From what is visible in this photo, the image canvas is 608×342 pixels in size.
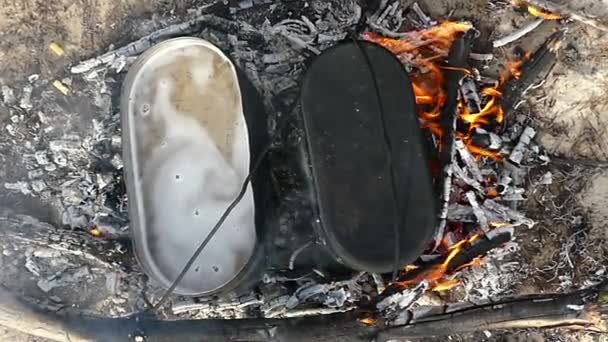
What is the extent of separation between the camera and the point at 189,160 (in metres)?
3.55

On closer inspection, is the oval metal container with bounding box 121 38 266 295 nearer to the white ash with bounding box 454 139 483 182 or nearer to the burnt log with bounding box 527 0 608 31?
the white ash with bounding box 454 139 483 182

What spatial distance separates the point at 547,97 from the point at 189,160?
6.02 feet

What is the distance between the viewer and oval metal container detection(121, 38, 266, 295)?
11.4ft

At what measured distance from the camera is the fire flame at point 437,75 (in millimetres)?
3562

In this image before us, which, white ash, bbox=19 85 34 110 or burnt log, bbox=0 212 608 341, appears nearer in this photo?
burnt log, bbox=0 212 608 341

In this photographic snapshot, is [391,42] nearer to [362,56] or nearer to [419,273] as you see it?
[362,56]

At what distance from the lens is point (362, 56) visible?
3223mm

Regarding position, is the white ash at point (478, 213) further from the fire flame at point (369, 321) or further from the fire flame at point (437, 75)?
the fire flame at point (369, 321)

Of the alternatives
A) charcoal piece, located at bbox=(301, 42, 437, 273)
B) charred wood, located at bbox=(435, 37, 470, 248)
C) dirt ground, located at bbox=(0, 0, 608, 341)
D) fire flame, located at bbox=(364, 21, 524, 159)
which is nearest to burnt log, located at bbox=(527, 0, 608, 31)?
dirt ground, located at bbox=(0, 0, 608, 341)

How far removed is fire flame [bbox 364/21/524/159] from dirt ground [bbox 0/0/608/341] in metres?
0.14

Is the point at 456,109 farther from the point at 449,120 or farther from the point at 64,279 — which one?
the point at 64,279

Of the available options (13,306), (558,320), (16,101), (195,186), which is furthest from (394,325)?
(16,101)

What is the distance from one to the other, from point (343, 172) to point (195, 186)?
84 centimetres

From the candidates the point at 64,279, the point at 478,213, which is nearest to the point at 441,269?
the point at 478,213
